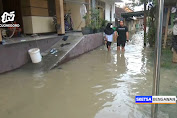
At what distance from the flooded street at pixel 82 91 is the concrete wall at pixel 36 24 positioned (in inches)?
147

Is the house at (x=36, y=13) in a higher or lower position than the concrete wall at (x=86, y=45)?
higher

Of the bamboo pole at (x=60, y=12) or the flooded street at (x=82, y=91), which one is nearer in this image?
the flooded street at (x=82, y=91)

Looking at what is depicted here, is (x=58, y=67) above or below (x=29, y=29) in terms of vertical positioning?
below

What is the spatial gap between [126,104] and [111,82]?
1.29 meters

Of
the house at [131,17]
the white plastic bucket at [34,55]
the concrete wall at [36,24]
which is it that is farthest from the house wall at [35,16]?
the house at [131,17]

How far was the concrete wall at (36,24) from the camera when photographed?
28.8 ft

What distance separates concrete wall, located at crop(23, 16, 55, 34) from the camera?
8781mm

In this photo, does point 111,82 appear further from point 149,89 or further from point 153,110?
point 153,110

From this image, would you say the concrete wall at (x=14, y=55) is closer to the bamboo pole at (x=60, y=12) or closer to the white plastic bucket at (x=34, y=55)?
the white plastic bucket at (x=34, y=55)

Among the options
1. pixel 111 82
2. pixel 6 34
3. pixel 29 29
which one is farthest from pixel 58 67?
pixel 29 29

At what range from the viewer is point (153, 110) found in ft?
5.54

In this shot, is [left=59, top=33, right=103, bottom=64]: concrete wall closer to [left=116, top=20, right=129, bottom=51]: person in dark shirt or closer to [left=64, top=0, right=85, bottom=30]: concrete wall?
[left=116, top=20, right=129, bottom=51]: person in dark shirt

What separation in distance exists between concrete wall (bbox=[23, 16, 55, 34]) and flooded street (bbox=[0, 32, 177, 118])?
3.75 metres

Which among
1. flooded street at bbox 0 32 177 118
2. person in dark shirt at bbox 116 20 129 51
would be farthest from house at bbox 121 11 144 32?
flooded street at bbox 0 32 177 118
